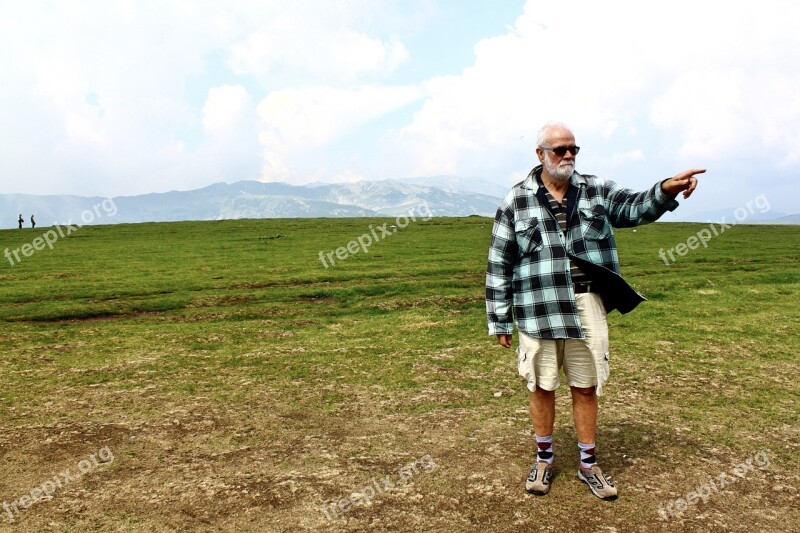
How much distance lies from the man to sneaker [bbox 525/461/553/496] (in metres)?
0.01

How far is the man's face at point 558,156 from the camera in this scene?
537 centimetres

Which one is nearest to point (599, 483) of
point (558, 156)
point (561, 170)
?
point (561, 170)

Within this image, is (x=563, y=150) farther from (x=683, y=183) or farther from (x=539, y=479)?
(x=539, y=479)

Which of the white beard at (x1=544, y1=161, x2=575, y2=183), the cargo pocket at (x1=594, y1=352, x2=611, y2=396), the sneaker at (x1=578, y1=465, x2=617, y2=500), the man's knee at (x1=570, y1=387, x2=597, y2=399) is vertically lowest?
the sneaker at (x1=578, y1=465, x2=617, y2=500)

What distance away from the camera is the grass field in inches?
210

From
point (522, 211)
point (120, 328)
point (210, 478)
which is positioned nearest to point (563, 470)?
point (522, 211)

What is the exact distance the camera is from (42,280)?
2814cm

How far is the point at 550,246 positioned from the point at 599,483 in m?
2.46

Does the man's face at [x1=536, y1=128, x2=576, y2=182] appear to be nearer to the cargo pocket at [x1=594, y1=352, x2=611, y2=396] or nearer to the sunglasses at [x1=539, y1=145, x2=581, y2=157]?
the sunglasses at [x1=539, y1=145, x2=581, y2=157]

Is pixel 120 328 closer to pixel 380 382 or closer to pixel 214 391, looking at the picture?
pixel 214 391

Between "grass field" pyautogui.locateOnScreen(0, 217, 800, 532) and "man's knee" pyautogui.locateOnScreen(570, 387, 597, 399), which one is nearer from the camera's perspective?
"grass field" pyautogui.locateOnScreen(0, 217, 800, 532)

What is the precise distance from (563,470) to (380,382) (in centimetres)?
407

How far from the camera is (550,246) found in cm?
544

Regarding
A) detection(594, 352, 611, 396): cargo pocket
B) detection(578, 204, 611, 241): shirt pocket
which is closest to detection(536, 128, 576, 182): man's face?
detection(578, 204, 611, 241): shirt pocket
